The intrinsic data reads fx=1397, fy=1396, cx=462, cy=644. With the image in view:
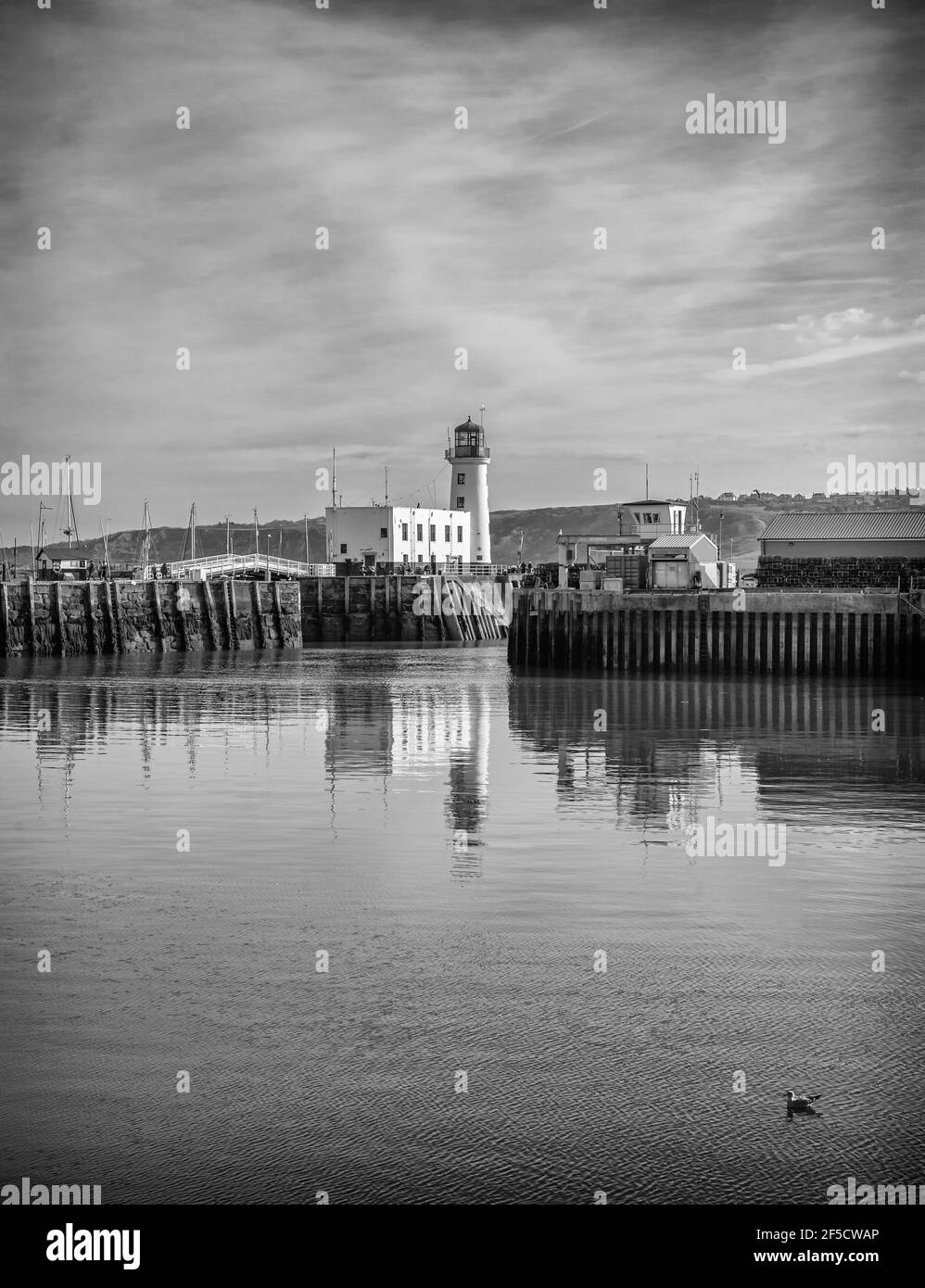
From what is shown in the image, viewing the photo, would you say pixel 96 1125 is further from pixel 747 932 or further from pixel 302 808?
pixel 302 808

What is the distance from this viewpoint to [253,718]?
4169 cm

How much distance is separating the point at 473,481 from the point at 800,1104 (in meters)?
108

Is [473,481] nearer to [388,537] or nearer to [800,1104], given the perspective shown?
[388,537]

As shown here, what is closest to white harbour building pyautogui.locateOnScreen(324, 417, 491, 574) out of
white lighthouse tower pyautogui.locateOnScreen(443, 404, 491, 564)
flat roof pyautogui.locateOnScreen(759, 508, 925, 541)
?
white lighthouse tower pyautogui.locateOnScreen(443, 404, 491, 564)

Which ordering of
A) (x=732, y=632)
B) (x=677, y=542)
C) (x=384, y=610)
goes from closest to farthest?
(x=732, y=632) < (x=677, y=542) < (x=384, y=610)

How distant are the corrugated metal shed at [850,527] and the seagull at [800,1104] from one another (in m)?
64.2

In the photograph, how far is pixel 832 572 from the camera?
236 ft

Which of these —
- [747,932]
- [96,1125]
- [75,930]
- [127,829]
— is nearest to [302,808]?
[127,829]

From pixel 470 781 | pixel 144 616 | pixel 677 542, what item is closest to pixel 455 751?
pixel 470 781

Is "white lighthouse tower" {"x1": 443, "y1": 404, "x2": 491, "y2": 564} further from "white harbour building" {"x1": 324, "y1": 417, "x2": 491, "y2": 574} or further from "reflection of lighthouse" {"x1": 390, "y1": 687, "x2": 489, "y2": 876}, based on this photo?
"reflection of lighthouse" {"x1": 390, "y1": 687, "x2": 489, "y2": 876}

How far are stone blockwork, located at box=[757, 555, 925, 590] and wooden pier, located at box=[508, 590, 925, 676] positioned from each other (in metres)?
13.8

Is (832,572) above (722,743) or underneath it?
above

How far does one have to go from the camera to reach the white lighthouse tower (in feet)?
379
